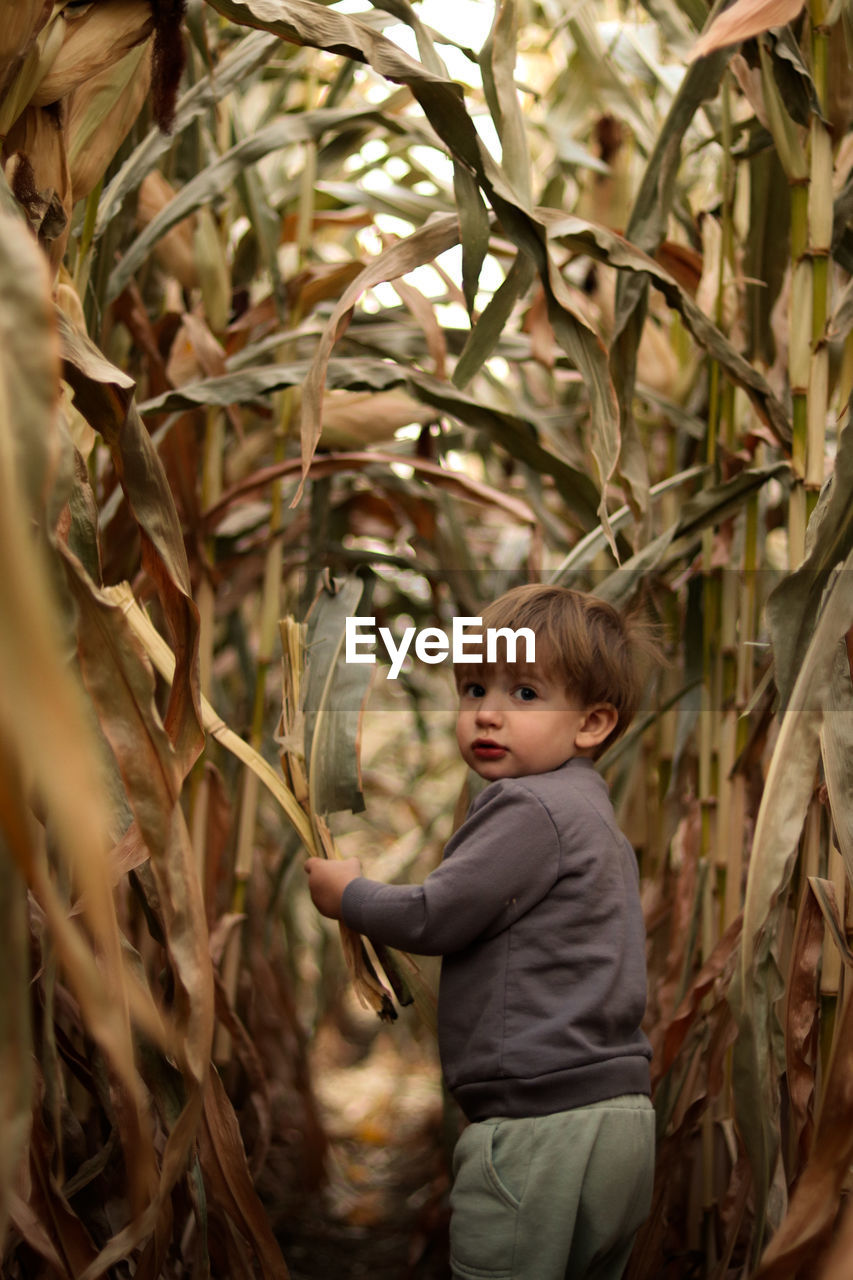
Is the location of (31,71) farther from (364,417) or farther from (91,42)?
(364,417)

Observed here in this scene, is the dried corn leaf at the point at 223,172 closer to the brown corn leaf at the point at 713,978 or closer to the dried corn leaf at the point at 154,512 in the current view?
the dried corn leaf at the point at 154,512

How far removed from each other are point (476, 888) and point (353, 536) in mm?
861

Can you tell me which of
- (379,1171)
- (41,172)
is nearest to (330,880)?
(41,172)

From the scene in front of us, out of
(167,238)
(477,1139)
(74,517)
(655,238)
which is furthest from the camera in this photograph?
(167,238)

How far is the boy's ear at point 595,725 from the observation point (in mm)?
831

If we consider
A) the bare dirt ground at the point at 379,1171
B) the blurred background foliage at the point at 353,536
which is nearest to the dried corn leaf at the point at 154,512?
the blurred background foliage at the point at 353,536

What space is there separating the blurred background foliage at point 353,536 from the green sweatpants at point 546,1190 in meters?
0.09

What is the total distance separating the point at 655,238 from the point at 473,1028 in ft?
2.04

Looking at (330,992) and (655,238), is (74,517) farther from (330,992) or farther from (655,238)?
(330,992)

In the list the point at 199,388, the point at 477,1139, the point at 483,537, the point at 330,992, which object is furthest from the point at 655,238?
the point at 330,992

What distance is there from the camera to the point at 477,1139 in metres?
0.75

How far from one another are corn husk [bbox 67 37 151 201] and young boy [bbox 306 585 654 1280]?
40 centimetres

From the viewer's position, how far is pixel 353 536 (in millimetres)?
1534

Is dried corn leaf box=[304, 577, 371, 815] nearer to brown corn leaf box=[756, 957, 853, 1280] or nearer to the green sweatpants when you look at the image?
the green sweatpants
